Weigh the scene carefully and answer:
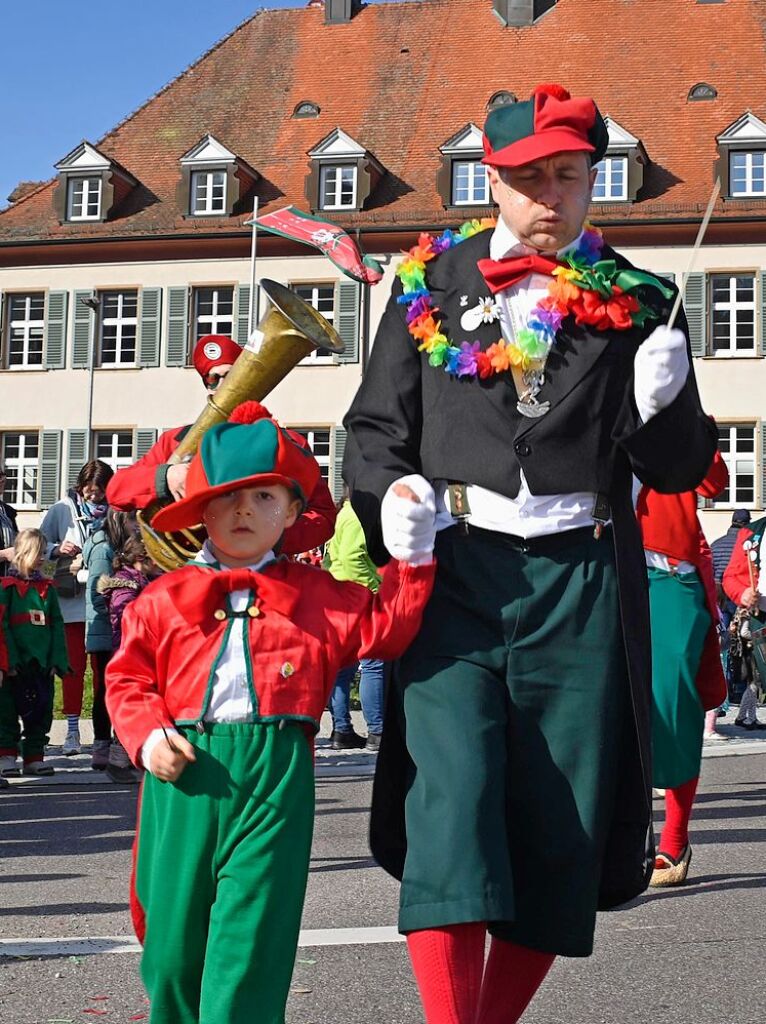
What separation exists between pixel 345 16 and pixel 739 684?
29.9 m

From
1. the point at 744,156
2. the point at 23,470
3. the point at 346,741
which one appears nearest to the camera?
the point at 346,741

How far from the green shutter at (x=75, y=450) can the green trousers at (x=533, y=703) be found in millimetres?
35486

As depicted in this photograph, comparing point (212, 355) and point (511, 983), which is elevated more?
point (212, 355)

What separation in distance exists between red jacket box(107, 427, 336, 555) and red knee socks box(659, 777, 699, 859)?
2518mm

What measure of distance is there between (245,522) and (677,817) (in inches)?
127

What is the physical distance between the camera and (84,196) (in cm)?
4003

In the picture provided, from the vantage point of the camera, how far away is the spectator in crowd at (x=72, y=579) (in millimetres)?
12227

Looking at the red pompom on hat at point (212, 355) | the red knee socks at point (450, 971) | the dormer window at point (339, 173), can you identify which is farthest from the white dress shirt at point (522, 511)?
the dormer window at point (339, 173)

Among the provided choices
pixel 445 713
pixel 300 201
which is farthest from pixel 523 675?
pixel 300 201

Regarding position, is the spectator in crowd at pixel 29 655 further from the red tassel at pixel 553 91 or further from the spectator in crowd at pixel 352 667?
the red tassel at pixel 553 91

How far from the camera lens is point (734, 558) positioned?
9938 mm

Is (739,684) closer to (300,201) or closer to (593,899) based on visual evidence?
(593,899)

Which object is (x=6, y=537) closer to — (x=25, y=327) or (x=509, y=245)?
(x=509, y=245)

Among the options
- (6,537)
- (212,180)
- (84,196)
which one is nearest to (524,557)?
Answer: (6,537)
